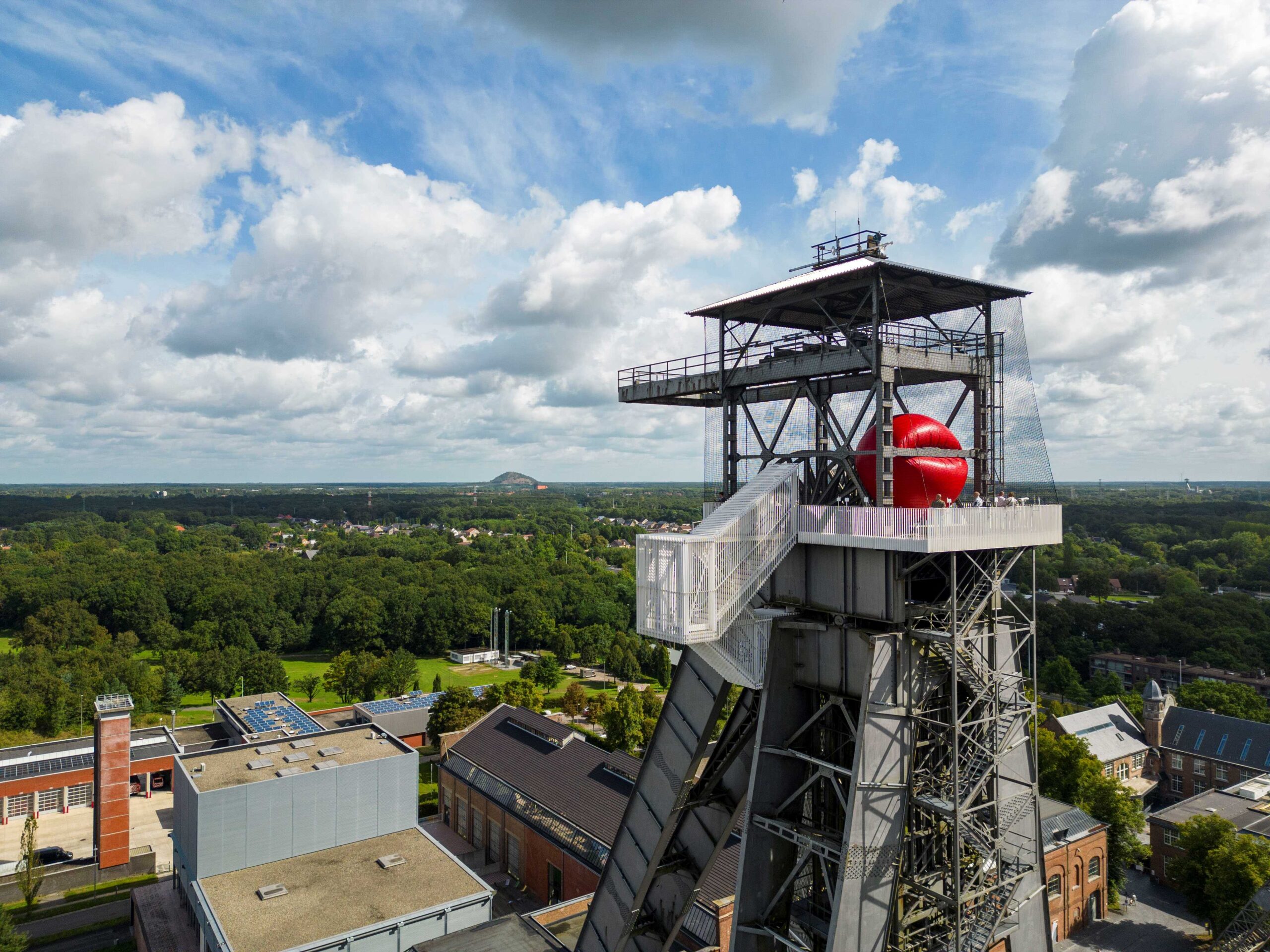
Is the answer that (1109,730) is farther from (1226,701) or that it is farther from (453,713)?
(453,713)

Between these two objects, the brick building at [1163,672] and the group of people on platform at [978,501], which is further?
the brick building at [1163,672]

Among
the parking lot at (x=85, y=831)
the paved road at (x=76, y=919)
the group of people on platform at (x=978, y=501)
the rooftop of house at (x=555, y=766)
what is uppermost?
the group of people on platform at (x=978, y=501)

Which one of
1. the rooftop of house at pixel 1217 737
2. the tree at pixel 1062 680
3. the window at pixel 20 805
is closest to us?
the window at pixel 20 805

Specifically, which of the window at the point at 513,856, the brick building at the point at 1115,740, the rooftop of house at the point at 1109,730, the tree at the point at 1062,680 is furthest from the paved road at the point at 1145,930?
the tree at the point at 1062,680

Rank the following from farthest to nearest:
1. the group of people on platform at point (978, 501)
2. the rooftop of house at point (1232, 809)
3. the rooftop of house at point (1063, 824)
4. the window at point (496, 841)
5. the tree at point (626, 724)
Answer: the tree at point (626, 724) < the window at point (496, 841) < the rooftop of house at point (1232, 809) < the rooftop of house at point (1063, 824) < the group of people on platform at point (978, 501)

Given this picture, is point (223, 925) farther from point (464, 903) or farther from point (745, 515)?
point (745, 515)

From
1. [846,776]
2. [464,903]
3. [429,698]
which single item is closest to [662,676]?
[429,698]

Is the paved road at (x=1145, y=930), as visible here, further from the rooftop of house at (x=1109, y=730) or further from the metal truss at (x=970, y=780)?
the metal truss at (x=970, y=780)
